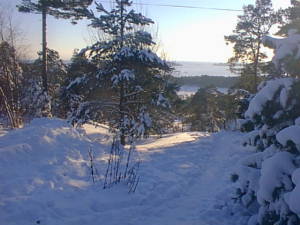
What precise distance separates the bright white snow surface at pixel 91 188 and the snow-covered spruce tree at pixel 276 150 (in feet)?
2.25

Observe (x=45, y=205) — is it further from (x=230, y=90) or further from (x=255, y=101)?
(x=230, y=90)

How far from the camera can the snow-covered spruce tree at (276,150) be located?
3.67 metres

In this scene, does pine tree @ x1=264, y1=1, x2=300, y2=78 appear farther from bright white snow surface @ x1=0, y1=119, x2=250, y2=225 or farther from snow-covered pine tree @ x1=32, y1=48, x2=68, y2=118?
snow-covered pine tree @ x1=32, y1=48, x2=68, y2=118

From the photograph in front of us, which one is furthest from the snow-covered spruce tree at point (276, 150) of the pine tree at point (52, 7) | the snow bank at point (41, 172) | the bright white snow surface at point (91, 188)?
the pine tree at point (52, 7)

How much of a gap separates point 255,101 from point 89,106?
7.44 m

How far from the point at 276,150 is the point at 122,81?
270 inches

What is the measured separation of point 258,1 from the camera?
23031 millimetres

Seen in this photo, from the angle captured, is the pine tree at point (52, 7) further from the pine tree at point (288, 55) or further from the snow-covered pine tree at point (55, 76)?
the pine tree at point (288, 55)

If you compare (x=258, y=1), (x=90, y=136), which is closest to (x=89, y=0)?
(x=90, y=136)

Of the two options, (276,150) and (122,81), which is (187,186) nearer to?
(276,150)

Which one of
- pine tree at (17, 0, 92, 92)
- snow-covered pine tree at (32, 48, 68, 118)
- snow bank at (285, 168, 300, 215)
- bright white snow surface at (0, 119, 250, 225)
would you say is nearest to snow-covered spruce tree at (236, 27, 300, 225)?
snow bank at (285, 168, 300, 215)

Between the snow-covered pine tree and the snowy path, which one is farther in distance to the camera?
the snow-covered pine tree

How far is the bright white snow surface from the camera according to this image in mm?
4898

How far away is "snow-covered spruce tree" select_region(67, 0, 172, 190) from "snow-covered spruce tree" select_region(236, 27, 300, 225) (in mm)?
6216
